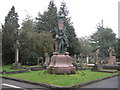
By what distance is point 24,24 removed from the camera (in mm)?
42688

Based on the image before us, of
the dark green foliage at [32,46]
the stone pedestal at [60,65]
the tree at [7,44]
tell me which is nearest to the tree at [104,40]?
the dark green foliage at [32,46]

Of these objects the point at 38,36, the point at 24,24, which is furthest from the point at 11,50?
the point at 24,24

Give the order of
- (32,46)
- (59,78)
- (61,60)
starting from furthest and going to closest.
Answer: (32,46), (61,60), (59,78)

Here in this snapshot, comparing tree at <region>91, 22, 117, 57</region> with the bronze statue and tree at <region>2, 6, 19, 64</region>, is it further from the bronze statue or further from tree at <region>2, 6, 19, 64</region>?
the bronze statue

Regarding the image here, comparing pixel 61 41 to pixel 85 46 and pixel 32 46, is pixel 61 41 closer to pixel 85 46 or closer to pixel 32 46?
pixel 32 46

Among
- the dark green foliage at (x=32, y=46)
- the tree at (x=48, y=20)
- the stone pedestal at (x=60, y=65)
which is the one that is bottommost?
the stone pedestal at (x=60, y=65)

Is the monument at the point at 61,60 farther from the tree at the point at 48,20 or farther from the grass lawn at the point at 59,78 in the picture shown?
the tree at the point at 48,20

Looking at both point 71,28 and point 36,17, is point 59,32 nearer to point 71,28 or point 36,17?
point 71,28

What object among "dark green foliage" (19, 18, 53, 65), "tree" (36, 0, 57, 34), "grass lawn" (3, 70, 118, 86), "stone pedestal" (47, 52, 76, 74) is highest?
"tree" (36, 0, 57, 34)

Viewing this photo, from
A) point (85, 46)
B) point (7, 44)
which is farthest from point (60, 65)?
point (85, 46)

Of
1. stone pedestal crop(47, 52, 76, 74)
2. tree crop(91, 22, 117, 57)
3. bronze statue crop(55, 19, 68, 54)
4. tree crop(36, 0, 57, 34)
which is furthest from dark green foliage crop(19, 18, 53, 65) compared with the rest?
tree crop(91, 22, 117, 57)

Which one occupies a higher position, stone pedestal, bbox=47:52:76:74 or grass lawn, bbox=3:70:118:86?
stone pedestal, bbox=47:52:76:74

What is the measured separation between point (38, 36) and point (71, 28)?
14233mm

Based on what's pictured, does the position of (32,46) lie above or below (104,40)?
below
